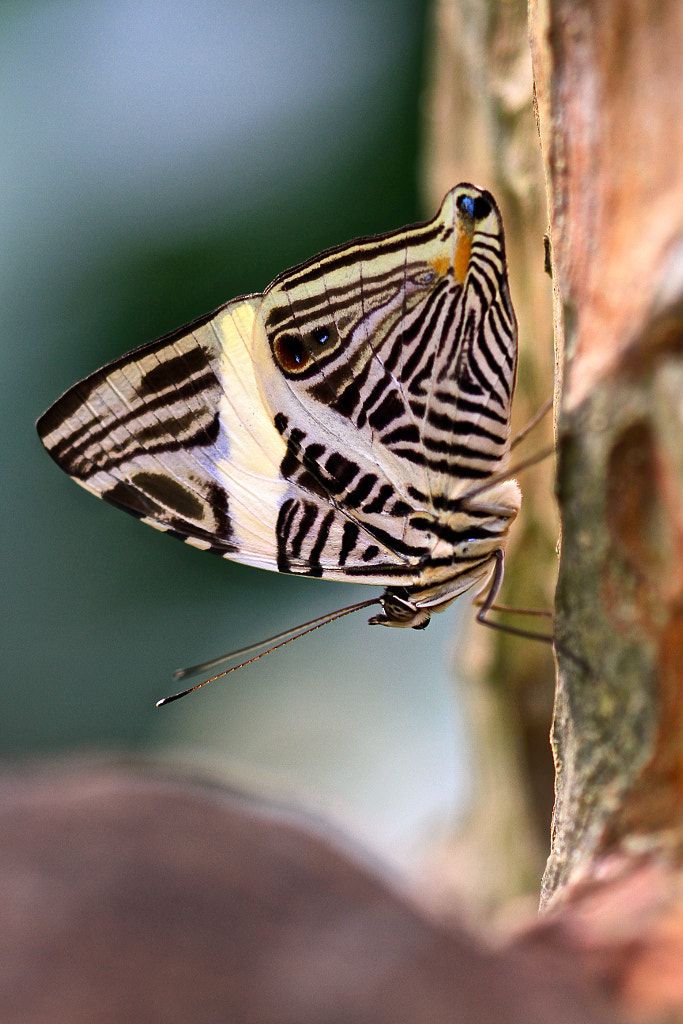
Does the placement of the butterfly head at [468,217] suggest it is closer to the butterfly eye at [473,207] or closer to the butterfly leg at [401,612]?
the butterfly eye at [473,207]

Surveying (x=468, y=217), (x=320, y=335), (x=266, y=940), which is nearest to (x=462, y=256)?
(x=468, y=217)

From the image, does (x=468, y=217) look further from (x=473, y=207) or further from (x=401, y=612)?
(x=401, y=612)

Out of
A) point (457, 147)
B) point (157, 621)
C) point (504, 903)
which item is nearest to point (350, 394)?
point (457, 147)

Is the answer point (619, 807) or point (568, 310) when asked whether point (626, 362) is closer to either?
point (568, 310)

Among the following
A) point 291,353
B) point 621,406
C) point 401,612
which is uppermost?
point 291,353

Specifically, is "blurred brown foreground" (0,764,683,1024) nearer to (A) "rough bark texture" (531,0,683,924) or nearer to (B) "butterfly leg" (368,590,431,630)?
(A) "rough bark texture" (531,0,683,924)

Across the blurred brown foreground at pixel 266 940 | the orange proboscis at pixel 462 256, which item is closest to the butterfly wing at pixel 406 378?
the orange proboscis at pixel 462 256
